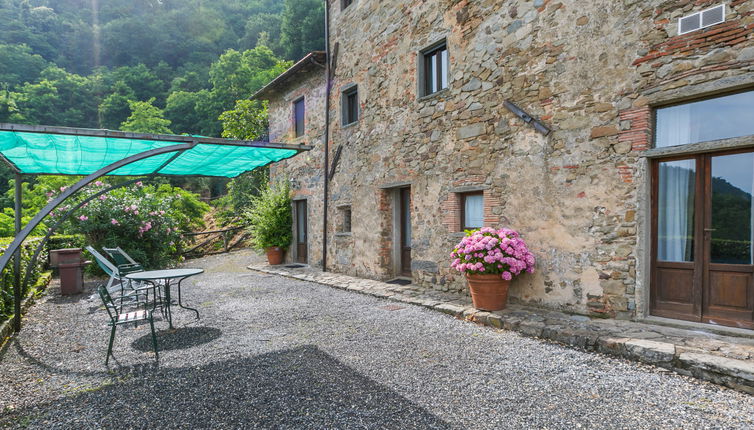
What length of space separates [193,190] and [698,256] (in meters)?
25.2

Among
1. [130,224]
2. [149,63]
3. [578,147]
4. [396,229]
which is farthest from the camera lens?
[149,63]

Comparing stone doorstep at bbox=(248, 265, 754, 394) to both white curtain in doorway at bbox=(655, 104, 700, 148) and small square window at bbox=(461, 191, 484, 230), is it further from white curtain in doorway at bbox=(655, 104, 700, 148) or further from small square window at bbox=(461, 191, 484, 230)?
white curtain in doorway at bbox=(655, 104, 700, 148)

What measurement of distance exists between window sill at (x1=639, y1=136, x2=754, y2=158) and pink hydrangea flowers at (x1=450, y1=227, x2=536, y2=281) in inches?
69.5

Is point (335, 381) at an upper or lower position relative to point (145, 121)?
lower

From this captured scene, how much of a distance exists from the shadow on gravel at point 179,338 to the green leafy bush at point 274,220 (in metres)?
6.40

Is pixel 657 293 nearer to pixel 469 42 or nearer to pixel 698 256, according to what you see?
pixel 698 256

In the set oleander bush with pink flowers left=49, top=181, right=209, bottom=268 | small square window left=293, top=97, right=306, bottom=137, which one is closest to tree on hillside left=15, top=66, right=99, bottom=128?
oleander bush with pink flowers left=49, top=181, right=209, bottom=268

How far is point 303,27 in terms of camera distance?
2352cm

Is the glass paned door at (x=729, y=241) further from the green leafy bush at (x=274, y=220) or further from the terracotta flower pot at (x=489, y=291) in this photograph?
the green leafy bush at (x=274, y=220)

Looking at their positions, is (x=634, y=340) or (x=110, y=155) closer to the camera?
(x=634, y=340)

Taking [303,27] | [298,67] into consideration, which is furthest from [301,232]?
[303,27]

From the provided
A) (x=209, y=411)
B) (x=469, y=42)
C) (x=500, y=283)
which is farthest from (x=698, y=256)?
(x=209, y=411)

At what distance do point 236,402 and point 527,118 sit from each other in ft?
15.8

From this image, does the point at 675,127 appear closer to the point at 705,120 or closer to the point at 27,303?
the point at 705,120
